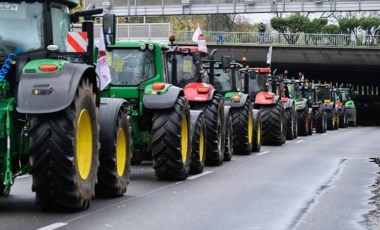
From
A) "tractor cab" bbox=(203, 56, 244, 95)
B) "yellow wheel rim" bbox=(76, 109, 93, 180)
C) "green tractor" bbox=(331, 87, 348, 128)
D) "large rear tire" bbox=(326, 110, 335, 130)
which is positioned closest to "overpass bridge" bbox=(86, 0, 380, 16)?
"large rear tire" bbox=(326, 110, 335, 130)

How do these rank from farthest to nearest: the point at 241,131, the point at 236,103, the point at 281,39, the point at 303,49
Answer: the point at 281,39 → the point at 303,49 → the point at 236,103 → the point at 241,131

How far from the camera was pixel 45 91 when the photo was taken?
8891 mm

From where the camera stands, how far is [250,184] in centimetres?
1364

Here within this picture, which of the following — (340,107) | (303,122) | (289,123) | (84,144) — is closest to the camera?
(84,144)

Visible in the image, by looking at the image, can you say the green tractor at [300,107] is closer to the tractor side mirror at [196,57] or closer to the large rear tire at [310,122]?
the large rear tire at [310,122]

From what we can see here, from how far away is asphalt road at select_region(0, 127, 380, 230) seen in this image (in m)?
9.15

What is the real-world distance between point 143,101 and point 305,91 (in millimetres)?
25149

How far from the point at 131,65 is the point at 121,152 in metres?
3.63

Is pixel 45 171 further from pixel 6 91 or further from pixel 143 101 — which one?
pixel 143 101

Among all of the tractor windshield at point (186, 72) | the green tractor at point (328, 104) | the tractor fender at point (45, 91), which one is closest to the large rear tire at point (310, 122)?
the green tractor at point (328, 104)

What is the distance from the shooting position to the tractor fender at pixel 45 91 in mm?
8836

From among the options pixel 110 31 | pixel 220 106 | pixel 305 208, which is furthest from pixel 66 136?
pixel 220 106

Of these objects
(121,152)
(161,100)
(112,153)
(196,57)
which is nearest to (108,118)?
(112,153)

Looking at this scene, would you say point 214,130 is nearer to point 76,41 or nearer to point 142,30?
point 76,41
